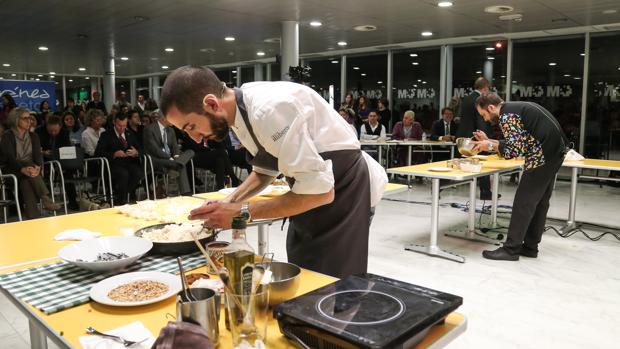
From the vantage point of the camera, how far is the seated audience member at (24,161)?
5.25m

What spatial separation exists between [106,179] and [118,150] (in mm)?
578

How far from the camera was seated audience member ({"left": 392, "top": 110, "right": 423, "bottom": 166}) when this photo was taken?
877 cm

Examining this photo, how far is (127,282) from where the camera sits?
1.29 m

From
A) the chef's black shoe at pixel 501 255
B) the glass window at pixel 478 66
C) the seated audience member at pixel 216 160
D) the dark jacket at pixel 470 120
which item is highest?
the glass window at pixel 478 66

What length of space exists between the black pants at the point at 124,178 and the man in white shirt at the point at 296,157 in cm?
482

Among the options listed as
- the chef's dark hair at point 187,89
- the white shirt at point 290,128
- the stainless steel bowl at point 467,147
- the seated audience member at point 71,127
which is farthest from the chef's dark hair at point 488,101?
the seated audience member at point 71,127

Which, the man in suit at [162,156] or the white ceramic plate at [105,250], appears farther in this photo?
the man in suit at [162,156]

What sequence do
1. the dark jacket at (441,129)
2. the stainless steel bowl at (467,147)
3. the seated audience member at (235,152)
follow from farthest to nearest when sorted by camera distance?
the dark jacket at (441,129)
the seated audience member at (235,152)
the stainless steel bowl at (467,147)

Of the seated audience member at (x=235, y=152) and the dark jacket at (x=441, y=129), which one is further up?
the dark jacket at (x=441, y=129)

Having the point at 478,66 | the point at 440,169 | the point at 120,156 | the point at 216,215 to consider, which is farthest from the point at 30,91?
the point at 216,215

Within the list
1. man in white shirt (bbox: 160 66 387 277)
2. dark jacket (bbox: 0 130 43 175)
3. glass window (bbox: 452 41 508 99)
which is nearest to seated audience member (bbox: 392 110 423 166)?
glass window (bbox: 452 41 508 99)

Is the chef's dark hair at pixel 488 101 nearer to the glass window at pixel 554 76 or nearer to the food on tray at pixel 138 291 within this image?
the food on tray at pixel 138 291

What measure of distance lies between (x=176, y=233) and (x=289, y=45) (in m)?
6.54

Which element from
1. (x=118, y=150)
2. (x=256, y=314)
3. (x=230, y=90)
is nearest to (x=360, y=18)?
(x=118, y=150)
